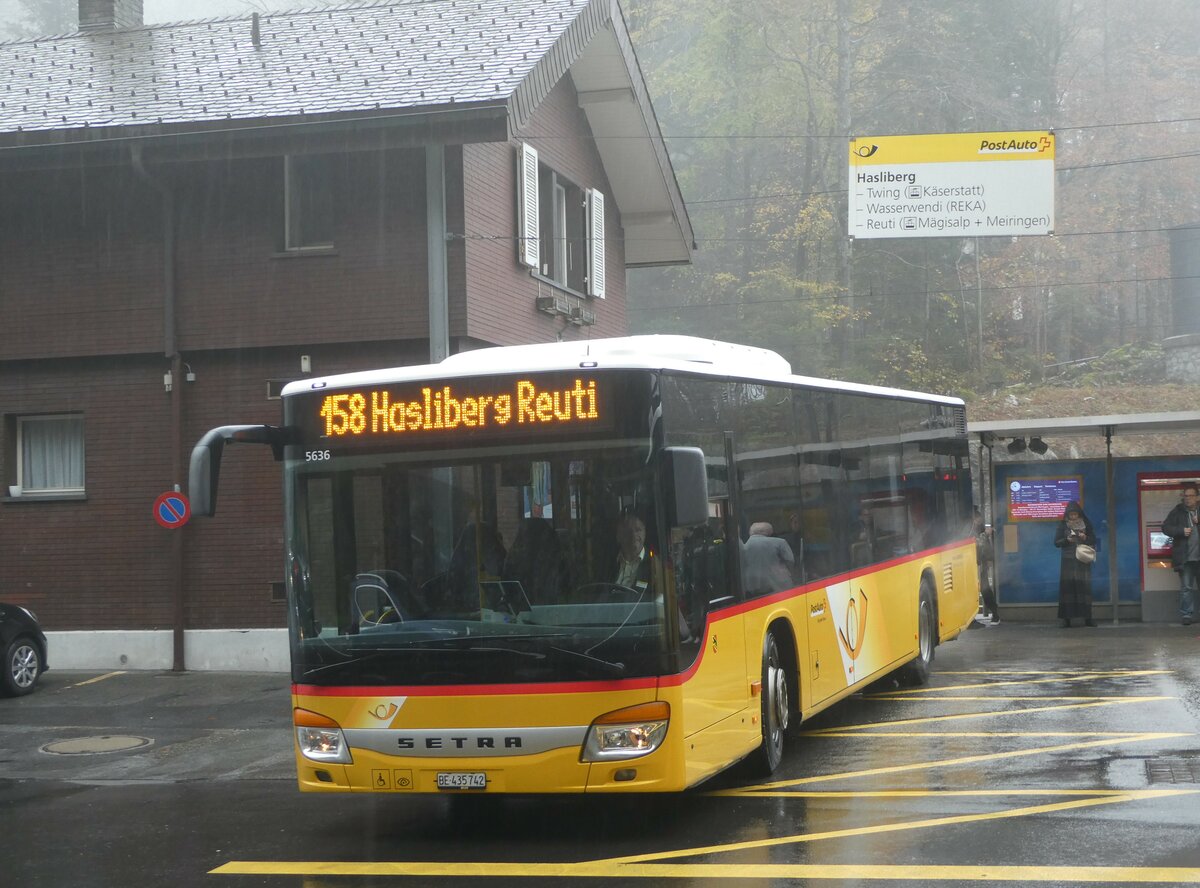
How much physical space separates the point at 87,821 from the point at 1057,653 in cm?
1112

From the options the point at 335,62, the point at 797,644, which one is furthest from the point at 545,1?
the point at 797,644

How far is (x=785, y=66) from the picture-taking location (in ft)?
159

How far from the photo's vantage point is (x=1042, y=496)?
827 inches

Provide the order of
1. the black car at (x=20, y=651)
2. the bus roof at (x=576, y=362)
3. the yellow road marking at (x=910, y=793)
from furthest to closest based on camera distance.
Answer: the black car at (x=20, y=651), the yellow road marking at (x=910, y=793), the bus roof at (x=576, y=362)

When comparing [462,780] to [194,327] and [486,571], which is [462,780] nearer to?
[486,571]

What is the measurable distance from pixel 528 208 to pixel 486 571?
11.6m

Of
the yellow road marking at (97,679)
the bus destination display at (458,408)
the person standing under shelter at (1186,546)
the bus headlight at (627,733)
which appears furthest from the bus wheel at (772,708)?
the person standing under shelter at (1186,546)

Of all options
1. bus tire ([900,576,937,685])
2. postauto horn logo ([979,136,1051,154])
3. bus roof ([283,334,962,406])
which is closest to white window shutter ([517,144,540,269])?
postauto horn logo ([979,136,1051,154])

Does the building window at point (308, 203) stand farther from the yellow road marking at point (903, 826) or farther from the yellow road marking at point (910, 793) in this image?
the yellow road marking at point (903, 826)

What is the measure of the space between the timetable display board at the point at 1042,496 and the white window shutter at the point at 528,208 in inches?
294

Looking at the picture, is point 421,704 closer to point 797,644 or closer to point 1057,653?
point 797,644

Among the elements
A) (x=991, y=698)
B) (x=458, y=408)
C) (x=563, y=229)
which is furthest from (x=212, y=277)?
(x=458, y=408)

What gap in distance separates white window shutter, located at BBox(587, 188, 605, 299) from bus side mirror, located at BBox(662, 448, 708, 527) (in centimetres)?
1427

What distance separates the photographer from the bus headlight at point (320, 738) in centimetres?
809
